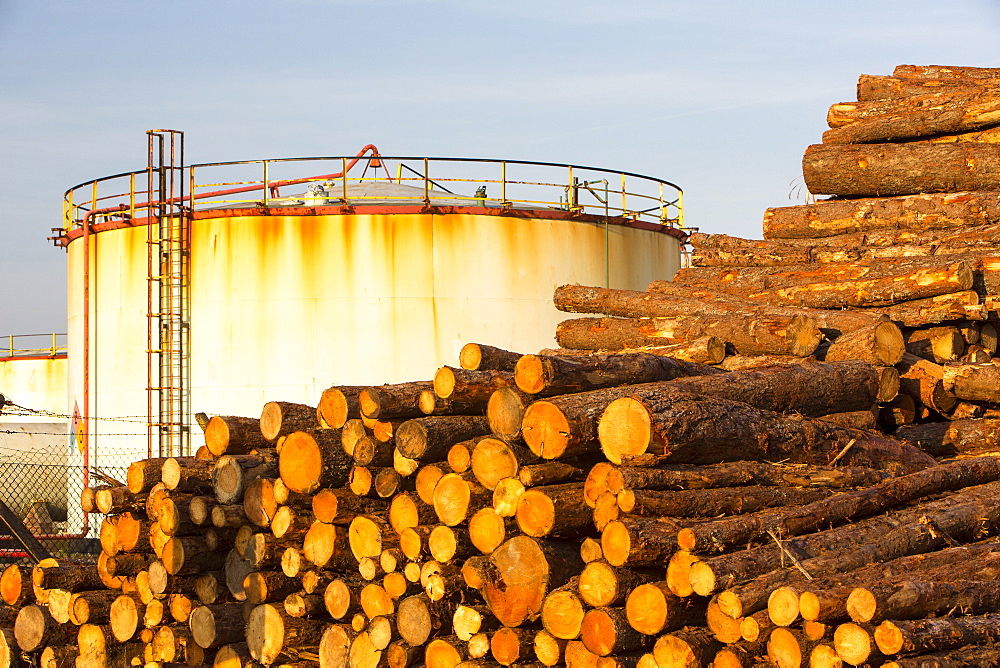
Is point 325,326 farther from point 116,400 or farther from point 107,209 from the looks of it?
point 107,209

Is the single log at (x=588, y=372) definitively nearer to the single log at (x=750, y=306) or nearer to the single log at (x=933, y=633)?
the single log at (x=933, y=633)

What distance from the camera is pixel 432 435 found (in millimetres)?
7184

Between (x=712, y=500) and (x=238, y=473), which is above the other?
(x=238, y=473)

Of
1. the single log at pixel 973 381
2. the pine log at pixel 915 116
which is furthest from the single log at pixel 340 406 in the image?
the pine log at pixel 915 116

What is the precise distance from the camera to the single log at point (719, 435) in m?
6.52

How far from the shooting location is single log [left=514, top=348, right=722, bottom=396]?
6.95 metres

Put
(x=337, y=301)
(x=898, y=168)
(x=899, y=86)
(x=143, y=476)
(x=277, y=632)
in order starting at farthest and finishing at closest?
1. (x=337, y=301)
2. (x=899, y=86)
3. (x=898, y=168)
4. (x=143, y=476)
5. (x=277, y=632)

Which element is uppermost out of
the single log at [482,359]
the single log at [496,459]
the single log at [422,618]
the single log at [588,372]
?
the single log at [482,359]

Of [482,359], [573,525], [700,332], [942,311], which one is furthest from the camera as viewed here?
[700,332]

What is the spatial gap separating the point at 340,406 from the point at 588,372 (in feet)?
5.90

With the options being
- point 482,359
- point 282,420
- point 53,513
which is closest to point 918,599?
point 482,359

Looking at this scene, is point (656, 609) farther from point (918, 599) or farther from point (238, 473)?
point (238, 473)

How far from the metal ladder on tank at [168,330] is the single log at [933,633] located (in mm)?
13781

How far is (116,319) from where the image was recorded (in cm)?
1861
